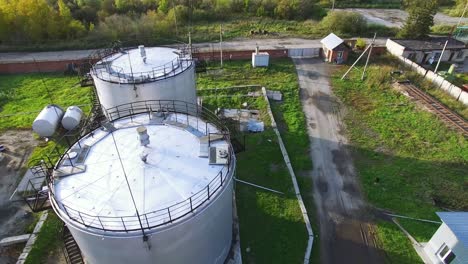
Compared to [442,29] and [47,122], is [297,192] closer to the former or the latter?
[47,122]

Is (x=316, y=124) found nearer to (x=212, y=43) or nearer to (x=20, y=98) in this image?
(x=212, y=43)

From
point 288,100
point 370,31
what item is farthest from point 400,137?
point 370,31

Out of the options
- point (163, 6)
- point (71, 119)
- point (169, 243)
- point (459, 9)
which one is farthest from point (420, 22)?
point (169, 243)

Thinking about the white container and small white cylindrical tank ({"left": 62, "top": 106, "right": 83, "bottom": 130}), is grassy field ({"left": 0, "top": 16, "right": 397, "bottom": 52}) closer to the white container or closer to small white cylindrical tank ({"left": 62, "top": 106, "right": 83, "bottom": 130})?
the white container

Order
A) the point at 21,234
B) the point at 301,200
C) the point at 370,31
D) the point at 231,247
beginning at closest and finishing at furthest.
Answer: the point at 231,247
the point at 21,234
the point at 301,200
the point at 370,31

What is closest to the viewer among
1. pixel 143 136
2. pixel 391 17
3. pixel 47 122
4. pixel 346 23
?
pixel 143 136

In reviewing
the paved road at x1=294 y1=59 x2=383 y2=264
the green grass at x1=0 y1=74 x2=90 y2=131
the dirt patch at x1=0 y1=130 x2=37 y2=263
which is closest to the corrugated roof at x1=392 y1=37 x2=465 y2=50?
the paved road at x1=294 y1=59 x2=383 y2=264

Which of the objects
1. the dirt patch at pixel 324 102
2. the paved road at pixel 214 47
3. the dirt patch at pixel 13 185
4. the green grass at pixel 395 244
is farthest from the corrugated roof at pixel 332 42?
the dirt patch at pixel 13 185
